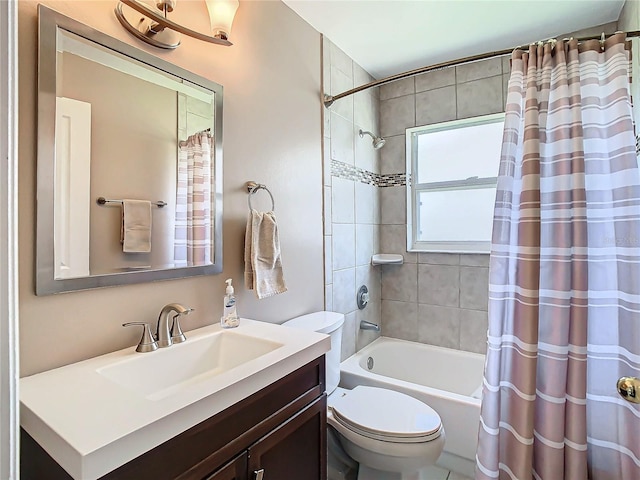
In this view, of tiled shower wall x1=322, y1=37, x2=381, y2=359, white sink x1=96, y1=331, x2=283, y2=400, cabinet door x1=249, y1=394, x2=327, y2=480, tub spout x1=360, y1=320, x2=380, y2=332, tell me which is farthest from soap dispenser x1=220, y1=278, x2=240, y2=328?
tub spout x1=360, y1=320, x2=380, y2=332

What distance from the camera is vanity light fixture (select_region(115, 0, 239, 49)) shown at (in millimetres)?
1101

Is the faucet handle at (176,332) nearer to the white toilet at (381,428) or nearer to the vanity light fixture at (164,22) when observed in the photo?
the white toilet at (381,428)

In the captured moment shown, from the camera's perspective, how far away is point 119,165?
1.14m

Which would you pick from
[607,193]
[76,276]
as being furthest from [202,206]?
[607,193]

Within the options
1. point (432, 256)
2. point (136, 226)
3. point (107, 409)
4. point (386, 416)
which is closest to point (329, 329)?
point (386, 416)

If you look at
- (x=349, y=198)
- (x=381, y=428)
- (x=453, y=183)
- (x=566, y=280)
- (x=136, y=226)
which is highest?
(x=453, y=183)

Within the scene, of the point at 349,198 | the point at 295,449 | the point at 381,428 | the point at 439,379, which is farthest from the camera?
the point at 439,379

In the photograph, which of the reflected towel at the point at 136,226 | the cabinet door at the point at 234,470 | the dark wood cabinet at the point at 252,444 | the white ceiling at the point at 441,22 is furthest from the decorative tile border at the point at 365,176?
the cabinet door at the point at 234,470

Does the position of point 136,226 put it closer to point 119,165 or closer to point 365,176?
point 119,165

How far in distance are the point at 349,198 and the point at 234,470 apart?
5.85 ft

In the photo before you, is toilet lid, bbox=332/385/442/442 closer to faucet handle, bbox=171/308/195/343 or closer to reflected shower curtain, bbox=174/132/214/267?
faucet handle, bbox=171/308/195/343

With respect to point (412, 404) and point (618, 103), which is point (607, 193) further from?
point (412, 404)

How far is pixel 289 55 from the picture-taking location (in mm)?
1846

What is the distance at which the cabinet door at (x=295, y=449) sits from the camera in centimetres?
96
